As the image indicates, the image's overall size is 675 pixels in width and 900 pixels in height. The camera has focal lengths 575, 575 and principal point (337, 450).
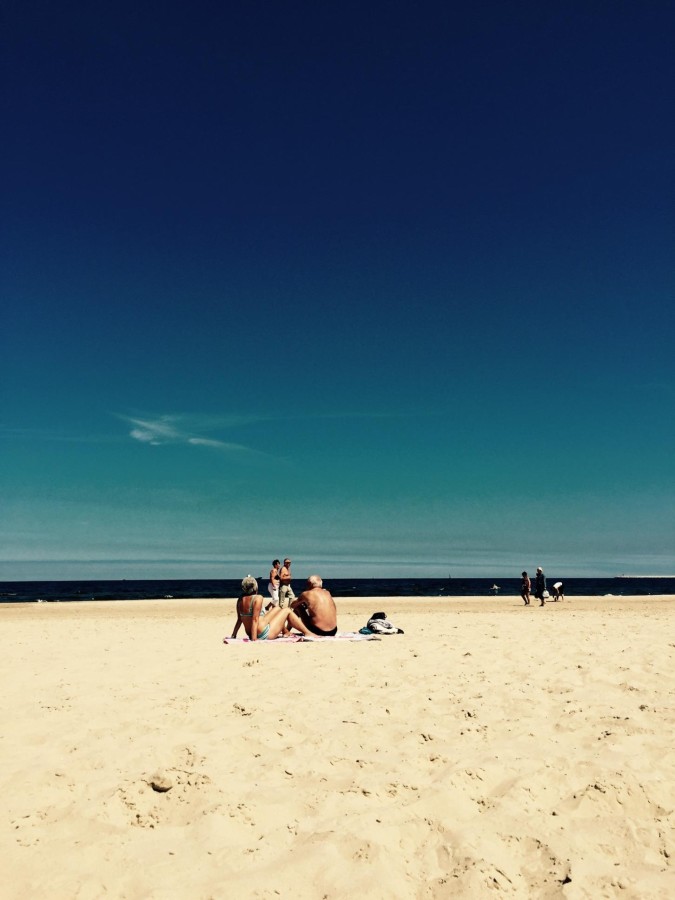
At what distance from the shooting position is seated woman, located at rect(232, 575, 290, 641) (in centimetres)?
1120

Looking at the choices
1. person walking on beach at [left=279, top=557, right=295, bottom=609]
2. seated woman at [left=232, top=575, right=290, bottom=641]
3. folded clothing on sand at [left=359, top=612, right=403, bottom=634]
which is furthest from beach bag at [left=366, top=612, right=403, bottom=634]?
person walking on beach at [left=279, top=557, right=295, bottom=609]

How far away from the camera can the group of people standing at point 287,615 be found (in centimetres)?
1126

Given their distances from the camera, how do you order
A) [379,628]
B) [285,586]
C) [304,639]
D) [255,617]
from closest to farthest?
1. [304,639]
2. [255,617]
3. [379,628]
4. [285,586]

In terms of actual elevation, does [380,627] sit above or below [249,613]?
below

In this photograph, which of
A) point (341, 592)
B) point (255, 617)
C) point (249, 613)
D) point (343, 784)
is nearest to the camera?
point (343, 784)

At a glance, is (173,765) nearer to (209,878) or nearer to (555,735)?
(209,878)

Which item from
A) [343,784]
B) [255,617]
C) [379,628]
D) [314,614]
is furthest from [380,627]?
[343,784]

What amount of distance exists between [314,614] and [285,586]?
18.4ft

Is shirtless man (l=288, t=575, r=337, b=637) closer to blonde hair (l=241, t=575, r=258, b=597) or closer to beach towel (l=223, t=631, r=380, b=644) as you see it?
beach towel (l=223, t=631, r=380, b=644)

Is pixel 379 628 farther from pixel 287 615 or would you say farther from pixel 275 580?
pixel 275 580

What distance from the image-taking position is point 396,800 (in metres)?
4.00

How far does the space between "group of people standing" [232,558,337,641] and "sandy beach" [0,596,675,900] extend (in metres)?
3.66

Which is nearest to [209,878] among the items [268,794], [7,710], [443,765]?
[268,794]

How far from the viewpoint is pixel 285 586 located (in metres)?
17.2
